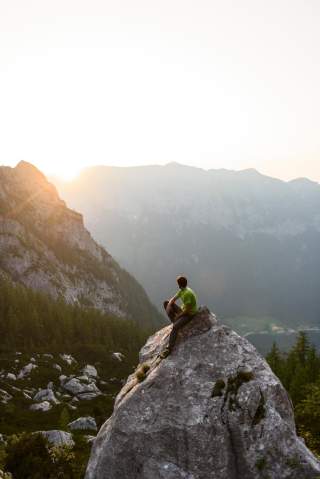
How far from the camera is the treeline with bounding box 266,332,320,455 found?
1251 inches

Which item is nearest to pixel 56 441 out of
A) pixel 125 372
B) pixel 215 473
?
pixel 215 473

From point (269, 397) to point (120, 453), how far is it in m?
7.40

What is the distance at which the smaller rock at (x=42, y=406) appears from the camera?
6425 cm

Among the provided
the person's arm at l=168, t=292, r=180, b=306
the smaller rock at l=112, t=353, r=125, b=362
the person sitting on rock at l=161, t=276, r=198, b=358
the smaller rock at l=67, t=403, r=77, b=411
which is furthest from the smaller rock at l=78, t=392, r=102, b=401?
the person sitting on rock at l=161, t=276, r=198, b=358

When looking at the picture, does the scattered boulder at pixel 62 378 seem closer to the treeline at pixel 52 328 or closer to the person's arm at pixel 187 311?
the treeline at pixel 52 328

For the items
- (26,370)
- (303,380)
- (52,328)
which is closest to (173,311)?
(303,380)

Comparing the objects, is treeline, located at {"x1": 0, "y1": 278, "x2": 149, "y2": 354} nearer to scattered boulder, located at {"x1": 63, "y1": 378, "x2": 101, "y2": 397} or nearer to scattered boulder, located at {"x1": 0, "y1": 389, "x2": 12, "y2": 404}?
scattered boulder, located at {"x1": 63, "y1": 378, "x2": 101, "y2": 397}

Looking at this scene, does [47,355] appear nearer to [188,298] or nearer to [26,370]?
[26,370]

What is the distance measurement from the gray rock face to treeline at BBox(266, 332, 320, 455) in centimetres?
1200

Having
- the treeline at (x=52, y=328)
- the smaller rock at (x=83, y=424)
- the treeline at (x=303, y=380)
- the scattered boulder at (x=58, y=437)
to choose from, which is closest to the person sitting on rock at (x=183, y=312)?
the treeline at (x=303, y=380)

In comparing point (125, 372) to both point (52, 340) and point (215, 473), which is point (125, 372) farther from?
point (215, 473)

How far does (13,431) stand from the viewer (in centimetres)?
5141

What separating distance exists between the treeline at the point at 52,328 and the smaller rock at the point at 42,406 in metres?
33.3

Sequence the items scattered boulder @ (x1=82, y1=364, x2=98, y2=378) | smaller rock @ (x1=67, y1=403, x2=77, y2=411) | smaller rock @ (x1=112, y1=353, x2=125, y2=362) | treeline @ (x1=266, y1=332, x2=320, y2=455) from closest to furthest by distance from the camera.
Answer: treeline @ (x1=266, y1=332, x2=320, y2=455) < smaller rock @ (x1=67, y1=403, x2=77, y2=411) < scattered boulder @ (x1=82, y1=364, x2=98, y2=378) < smaller rock @ (x1=112, y1=353, x2=125, y2=362)
